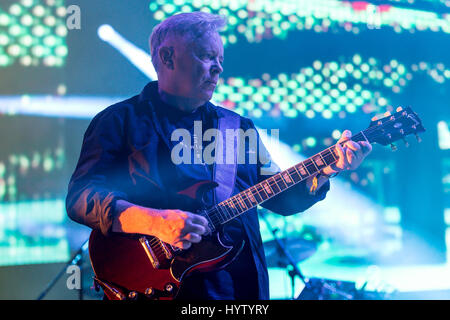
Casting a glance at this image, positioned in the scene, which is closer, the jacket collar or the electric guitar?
the electric guitar

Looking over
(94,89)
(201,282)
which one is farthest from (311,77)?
(201,282)

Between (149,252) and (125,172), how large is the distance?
360mm

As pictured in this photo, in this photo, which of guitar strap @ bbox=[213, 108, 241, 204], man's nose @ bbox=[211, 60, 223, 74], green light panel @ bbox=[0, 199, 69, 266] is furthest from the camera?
green light panel @ bbox=[0, 199, 69, 266]

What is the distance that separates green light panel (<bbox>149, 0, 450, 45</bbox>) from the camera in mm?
3900

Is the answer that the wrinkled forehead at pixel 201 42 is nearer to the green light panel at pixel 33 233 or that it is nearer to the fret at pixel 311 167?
the fret at pixel 311 167

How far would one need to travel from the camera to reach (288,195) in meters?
1.81

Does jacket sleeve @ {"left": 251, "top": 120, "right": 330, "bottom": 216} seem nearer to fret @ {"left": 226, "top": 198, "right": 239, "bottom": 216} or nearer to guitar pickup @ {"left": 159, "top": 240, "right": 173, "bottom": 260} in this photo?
fret @ {"left": 226, "top": 198, "right": 239, "bottom": 216}

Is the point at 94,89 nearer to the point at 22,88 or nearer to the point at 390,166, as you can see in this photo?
the point at 22,88

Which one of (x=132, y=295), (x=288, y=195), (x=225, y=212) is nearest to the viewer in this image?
(x=132, y=295)

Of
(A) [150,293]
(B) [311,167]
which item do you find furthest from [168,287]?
(B) [311,167]

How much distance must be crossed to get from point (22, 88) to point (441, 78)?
4.57 meters

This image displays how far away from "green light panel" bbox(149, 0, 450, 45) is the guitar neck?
8.21ft

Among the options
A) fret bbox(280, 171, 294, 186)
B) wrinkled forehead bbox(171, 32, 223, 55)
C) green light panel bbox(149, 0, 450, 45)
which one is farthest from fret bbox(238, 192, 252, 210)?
green light panel bbox(149, 0, 450, 45)

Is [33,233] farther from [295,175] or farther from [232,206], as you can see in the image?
[295,175]
